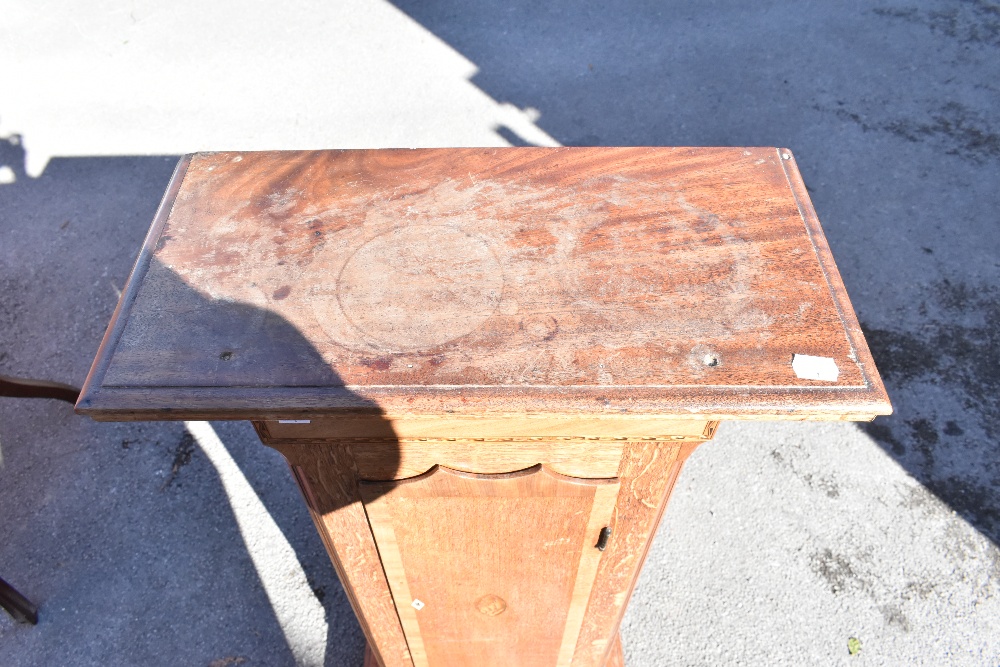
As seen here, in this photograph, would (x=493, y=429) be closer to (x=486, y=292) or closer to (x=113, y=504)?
(x=486, y=292)

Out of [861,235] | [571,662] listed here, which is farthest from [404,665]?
[861,235]

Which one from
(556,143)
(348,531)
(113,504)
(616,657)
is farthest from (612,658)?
(556,143)

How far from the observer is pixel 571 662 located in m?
1.56

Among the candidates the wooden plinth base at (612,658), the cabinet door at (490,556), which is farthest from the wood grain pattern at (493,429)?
the wooden plinth base at (612,658)

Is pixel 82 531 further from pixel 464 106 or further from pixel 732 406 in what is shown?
pixel 464 106

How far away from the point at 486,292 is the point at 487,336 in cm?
8

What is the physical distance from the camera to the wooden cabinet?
32.3 inches

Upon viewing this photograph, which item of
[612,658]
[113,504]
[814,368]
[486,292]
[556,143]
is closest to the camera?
[814,368]

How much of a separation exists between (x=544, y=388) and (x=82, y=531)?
2034mm

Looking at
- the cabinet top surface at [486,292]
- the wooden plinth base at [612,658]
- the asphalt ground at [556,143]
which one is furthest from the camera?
the asphalt ground at [556,143]

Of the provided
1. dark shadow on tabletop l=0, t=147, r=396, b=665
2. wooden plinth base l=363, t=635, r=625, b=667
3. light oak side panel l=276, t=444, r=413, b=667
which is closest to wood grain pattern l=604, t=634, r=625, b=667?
wooden plinth base l=363, t=635, r=625, b=667

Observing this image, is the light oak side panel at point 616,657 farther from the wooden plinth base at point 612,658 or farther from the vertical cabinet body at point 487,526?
the vertical cabinet body at point 487,526

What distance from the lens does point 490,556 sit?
1202 millimetres

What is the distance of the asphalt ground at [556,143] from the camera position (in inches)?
78.4
